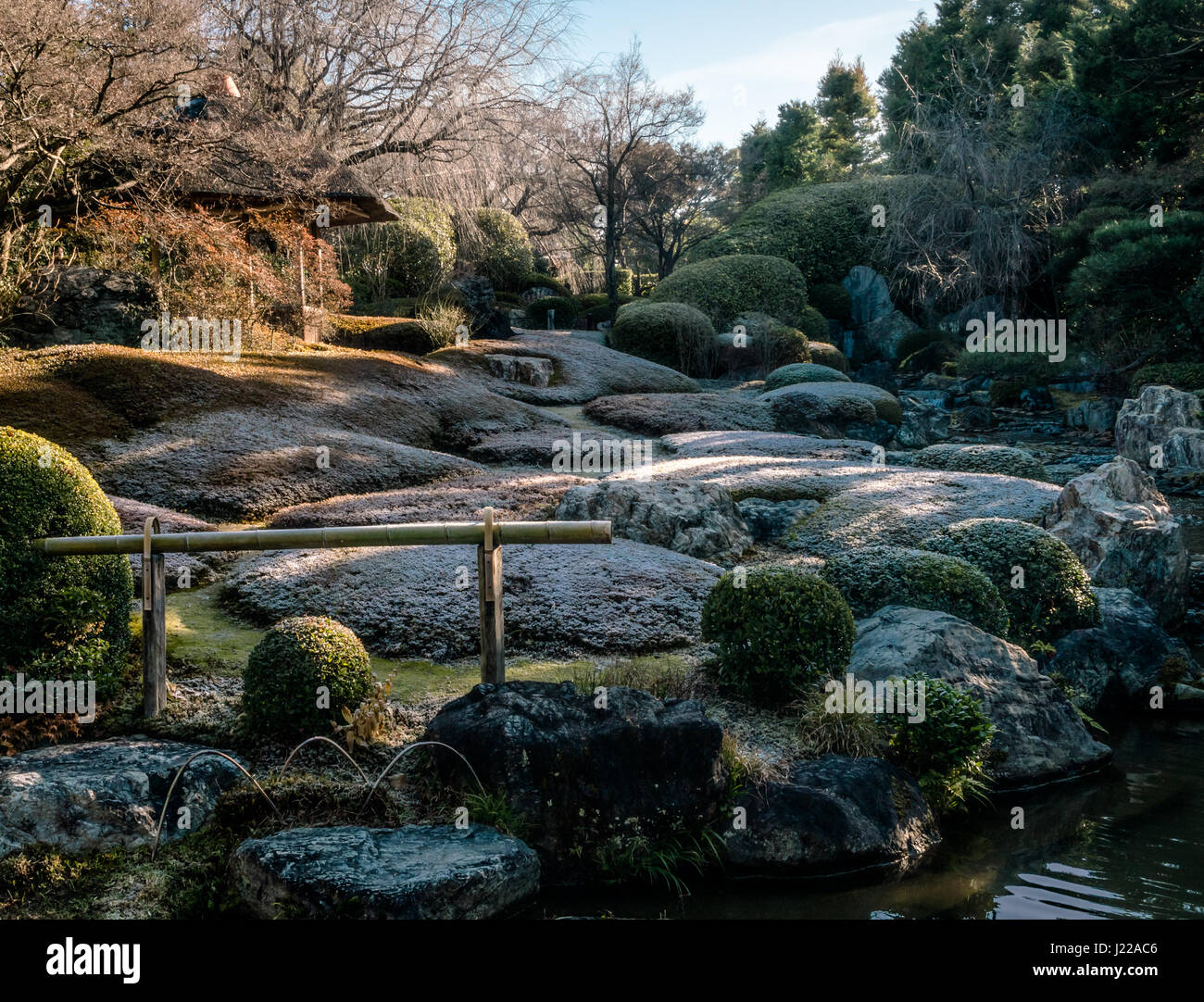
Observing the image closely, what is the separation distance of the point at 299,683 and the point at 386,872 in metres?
1.51

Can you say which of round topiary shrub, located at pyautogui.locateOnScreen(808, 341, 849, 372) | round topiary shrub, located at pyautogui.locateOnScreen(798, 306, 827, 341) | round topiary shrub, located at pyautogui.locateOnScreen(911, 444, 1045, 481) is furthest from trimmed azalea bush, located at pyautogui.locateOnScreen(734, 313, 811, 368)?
round topiary shrub, located at pyautogui.locateOnScreen(911, 444, 1045, 481)

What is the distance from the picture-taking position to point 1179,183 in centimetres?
2120

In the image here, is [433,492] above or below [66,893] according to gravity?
above

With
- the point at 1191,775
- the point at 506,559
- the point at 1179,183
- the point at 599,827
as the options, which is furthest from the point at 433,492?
the point at 1179,183

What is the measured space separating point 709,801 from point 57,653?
3.80 m

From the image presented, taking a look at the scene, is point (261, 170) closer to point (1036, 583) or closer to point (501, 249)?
point (1036, 583)

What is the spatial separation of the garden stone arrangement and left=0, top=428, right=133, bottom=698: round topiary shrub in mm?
20

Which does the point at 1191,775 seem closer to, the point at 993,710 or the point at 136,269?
the point at 993,710

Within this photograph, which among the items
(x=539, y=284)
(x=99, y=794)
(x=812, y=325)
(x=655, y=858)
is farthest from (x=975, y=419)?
(x=99, y=794)

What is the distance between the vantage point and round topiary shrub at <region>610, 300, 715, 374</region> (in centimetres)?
2430

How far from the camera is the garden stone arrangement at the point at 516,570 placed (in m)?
4.98

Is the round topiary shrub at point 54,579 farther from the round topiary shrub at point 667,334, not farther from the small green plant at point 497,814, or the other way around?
the round topiary shrub at point 667,334

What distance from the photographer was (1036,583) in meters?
8.41

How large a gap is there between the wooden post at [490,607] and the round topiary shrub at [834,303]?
85.4 ft
